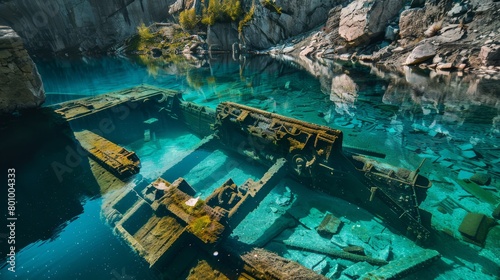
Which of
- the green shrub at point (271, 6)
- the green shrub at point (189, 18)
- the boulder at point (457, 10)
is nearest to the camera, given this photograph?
the boulder at point (457, 10)

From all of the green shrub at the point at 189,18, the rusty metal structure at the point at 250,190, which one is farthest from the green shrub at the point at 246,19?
the rusty metal structure at the point at 250,190

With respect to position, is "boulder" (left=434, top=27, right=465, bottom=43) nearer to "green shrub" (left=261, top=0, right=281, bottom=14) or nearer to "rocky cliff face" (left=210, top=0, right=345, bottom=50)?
"rocky cliff face" (left=210, top=0, right=345, bottom=50)

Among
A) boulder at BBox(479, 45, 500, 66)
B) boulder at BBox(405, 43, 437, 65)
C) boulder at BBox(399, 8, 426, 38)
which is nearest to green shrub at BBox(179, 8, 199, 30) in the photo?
boulder at BBox(399, 8, 426, 38)

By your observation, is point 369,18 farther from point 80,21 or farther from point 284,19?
point 80,21

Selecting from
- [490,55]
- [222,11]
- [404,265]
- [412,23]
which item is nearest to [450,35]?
[490,55]

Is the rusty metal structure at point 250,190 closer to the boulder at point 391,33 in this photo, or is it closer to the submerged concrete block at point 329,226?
the submerged concrete block at point 329,226

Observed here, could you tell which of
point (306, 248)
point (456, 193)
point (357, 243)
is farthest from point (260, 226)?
point (456, 193)

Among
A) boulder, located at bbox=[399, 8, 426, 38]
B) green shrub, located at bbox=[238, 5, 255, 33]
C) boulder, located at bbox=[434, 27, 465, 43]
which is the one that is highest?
green shrub, located at bbox=[238, 5, 255, 33]
